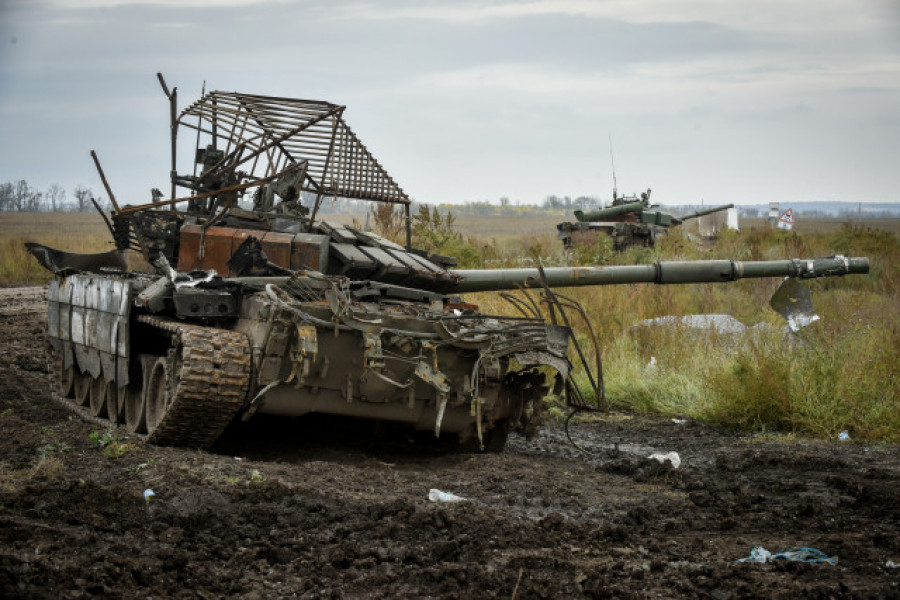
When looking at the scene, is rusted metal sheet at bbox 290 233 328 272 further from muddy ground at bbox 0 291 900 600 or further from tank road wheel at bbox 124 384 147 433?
tank road wheel at bbox 124 384 147 433

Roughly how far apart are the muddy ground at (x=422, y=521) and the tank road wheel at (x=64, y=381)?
181 centimetres

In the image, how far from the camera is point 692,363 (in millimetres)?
13000

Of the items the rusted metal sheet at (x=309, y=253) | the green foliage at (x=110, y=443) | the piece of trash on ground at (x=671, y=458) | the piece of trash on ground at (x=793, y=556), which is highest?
the rusted metal sheet at (x=309, y=253)

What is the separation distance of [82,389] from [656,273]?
19.4 ft

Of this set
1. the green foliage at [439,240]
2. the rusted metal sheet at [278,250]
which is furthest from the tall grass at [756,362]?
the rusted metal sheet at [278,250]

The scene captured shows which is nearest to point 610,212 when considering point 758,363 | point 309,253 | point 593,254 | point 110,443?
point 593,254

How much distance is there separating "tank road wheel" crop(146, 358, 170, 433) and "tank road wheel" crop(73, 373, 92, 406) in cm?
193

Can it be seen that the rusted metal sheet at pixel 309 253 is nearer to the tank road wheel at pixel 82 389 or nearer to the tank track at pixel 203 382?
the tank track at pixel 203 382

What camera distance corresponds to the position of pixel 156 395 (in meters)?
9.23

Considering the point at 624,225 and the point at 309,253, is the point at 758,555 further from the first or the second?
the point at 624,225

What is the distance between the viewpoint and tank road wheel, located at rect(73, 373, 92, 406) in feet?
36.0

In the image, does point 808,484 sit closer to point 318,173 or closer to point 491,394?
point 491,394

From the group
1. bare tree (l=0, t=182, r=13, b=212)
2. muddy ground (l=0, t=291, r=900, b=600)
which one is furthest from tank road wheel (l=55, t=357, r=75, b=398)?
bare tree (l=0, t=182, r=13, b=212)

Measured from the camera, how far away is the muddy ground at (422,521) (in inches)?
200
